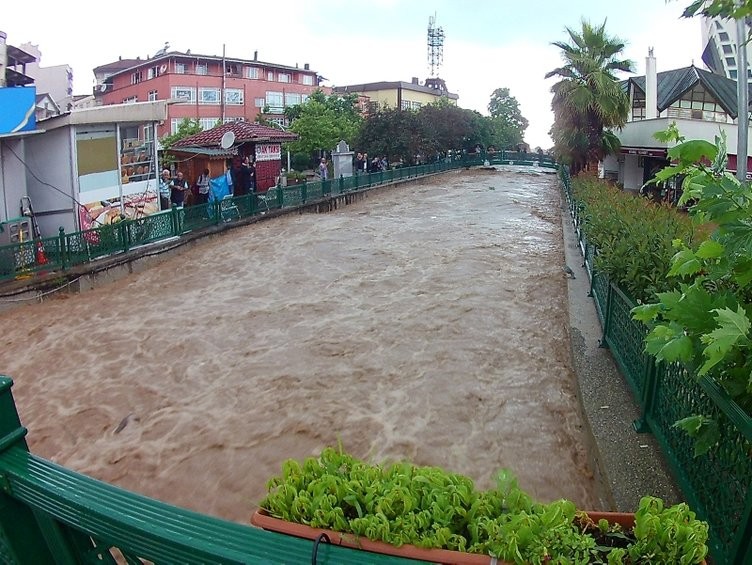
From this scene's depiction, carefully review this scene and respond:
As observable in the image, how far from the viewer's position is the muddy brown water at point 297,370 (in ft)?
21.6

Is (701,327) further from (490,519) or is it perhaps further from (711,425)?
(490,519)

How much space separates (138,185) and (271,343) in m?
8.38

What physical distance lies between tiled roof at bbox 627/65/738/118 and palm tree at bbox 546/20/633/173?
3.95 m

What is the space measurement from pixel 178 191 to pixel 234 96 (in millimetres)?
36705

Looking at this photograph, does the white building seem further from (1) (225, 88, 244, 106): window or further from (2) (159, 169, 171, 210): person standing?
(1) (225, 88, 244, 106): window

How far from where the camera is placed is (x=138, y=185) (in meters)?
16.1

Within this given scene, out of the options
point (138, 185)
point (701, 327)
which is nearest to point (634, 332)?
point (701, 327)

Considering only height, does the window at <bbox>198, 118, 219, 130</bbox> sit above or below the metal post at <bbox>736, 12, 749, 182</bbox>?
above

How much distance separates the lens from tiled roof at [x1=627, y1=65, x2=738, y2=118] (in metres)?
25.6

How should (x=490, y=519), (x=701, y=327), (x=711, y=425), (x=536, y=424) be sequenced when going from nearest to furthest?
(x=490, y=519), (x=701, y=327), (x=711, y=425), (x=536, y=424)

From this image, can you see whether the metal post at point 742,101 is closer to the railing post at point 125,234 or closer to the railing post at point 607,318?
the railing post at point 607,318

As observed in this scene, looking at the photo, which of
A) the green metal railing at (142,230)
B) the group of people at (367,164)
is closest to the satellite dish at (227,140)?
the green metal railing at (142,230)

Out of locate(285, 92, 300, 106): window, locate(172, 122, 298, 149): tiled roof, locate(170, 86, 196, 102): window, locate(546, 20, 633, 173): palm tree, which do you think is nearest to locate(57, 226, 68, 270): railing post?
locate(172, 122, 298, 149): tiled roof

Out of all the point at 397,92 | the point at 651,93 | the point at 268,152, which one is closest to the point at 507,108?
the point at 397,92
